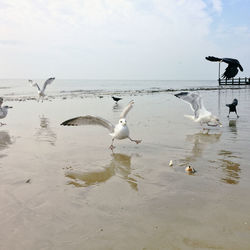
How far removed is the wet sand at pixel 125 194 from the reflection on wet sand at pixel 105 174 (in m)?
0.02

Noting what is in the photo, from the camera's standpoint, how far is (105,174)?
5.04m

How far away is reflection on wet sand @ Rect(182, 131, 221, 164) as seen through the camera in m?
5.89

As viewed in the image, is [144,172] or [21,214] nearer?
[21,214]

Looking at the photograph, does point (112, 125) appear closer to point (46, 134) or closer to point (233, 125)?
point (46, 134)

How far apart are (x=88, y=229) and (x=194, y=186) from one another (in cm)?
181

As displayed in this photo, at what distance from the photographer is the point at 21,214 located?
3508 millimetres

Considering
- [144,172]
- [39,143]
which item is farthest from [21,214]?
[39,143]

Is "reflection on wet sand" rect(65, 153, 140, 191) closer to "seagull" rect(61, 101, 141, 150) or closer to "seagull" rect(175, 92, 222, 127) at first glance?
"seagull" rect(61, 101, 141, 150)

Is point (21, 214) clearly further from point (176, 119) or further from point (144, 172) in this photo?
point (176, 119)

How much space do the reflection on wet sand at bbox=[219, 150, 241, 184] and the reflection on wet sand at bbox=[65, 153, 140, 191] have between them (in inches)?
55.9

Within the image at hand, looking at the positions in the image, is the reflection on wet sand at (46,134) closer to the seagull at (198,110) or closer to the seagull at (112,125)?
the seagull at (112,125)

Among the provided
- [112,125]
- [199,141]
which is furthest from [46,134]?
[199,141]

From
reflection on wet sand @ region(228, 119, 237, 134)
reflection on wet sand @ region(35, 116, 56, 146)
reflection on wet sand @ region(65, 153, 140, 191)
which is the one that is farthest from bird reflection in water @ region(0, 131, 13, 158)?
reflection on wet sand @ region(228, 119, 237, 134)

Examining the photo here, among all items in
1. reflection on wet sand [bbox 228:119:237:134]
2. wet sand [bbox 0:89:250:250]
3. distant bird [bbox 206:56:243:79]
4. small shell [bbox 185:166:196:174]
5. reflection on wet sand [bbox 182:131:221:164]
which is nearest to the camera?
wet sand [bbox 0:89:250:250]
